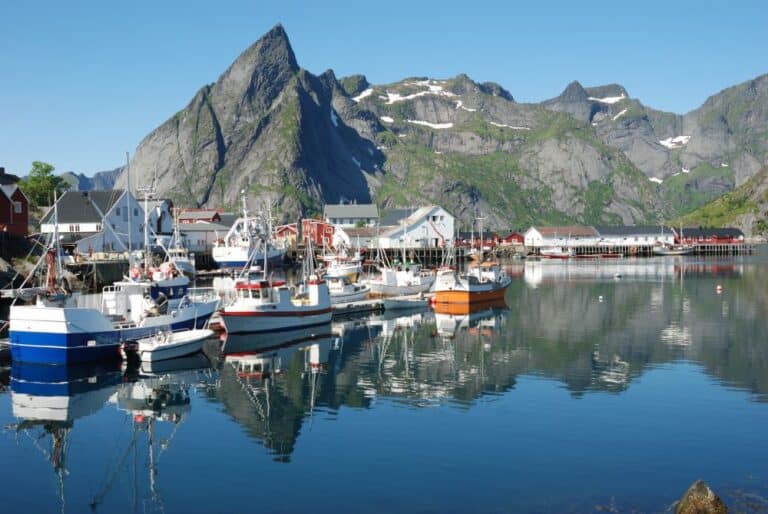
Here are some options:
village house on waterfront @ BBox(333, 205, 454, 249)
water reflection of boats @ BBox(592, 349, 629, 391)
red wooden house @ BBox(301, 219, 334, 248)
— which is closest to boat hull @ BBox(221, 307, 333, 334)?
water reflection of boats @ BBox(592, 349, 629, 391)

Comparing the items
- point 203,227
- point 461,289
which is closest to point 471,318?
point 461,289

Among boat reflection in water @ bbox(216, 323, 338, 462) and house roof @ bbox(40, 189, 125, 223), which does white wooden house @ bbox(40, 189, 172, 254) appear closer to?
house roof @ bbox(40, 189, 125, 223)

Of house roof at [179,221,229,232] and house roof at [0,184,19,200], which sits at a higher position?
house roof at [0,184,19,200]

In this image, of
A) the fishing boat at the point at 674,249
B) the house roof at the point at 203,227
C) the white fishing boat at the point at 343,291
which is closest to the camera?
the white fishing boat at the point at 343,291

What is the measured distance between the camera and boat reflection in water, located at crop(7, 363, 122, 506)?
93.3 feet

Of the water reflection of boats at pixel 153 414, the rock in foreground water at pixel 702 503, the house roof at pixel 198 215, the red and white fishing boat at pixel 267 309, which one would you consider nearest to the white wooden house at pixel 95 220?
the red and white fishing boat at pixel 267 309

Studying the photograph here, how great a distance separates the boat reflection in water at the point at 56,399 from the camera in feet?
93.3

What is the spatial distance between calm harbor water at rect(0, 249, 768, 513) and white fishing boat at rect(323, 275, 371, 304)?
19.1 metres

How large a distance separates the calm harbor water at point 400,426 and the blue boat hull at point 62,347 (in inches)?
32.5

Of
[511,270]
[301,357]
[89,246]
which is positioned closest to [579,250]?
[511,270]

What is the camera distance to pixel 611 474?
2411 centimetres

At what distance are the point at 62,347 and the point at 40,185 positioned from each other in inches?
3593

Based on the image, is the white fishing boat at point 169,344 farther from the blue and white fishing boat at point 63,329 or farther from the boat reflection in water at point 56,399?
the boat reflection in water at point 56,399

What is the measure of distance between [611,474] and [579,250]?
6802 inches
